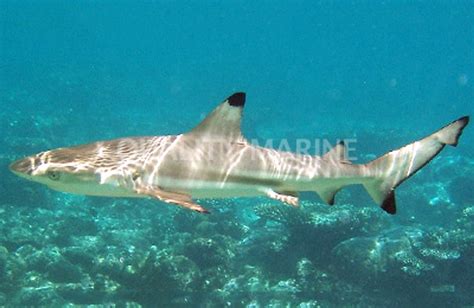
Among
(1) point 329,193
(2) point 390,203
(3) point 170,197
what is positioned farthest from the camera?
(2) point 390,203

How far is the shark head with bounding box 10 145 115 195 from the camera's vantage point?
13.7 feet

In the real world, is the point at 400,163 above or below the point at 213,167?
above

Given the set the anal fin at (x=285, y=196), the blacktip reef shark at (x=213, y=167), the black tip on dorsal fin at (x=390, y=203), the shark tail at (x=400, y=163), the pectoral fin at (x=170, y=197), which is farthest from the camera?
the black tip on dorsal fin at (x=390, y=203)

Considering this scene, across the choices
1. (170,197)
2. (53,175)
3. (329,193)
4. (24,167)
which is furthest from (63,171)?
(329,193)

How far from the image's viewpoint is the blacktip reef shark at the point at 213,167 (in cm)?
430

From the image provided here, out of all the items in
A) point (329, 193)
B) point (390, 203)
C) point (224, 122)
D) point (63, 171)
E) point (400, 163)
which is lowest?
point (390, 203)

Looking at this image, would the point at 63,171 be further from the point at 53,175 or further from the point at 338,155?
the point at 338,155

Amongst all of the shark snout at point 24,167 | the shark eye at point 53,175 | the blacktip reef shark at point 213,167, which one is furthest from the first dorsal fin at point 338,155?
the shark snout at point 24,167

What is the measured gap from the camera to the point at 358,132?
112 feet

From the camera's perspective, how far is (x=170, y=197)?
4.11 m

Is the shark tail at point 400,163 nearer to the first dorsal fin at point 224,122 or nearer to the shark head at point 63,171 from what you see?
the first dorsal fin at point 224,122

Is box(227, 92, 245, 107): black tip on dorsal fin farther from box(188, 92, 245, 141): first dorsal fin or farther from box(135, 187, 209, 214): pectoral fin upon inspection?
box(135, 187, 209, 214): pectoral fin

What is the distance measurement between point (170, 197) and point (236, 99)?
1601 mm

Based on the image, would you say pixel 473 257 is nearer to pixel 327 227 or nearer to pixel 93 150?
pixel 327 227
